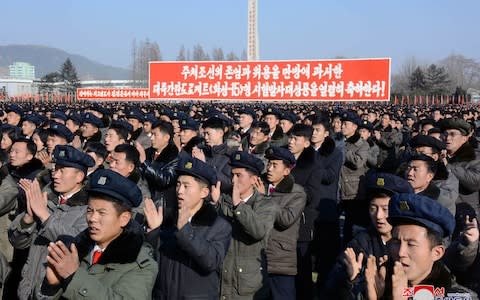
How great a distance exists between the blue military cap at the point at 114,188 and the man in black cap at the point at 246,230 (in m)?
0.95

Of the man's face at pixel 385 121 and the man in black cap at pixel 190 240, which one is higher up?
the man's face at pixel 385 121

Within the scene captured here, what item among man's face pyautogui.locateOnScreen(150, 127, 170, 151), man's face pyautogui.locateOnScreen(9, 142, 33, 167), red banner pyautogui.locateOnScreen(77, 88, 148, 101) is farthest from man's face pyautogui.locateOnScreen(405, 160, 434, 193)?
red banner pyautogui.locateOnScreen(77, 88, 148, 101)

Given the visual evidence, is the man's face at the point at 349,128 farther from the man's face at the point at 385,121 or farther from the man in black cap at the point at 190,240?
the man in black cap at the point at 190,240

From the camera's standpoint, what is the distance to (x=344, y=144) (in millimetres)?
7848

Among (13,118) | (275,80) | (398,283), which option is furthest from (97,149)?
(275,80)

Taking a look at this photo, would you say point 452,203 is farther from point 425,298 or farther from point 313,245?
point 425,298

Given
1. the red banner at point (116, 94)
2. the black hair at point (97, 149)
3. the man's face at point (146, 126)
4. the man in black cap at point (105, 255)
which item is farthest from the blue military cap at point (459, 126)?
the red banner at point (116, 94)

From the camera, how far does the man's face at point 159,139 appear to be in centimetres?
633

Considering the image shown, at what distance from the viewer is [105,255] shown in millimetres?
2729

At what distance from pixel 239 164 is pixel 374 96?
19.1 metres

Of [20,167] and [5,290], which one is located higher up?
[20,167]

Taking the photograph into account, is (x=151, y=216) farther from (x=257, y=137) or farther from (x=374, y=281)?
(x=257, y=137)

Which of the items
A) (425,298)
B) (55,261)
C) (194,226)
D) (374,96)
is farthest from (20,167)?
(374,96)

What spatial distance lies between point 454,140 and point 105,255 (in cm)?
430
